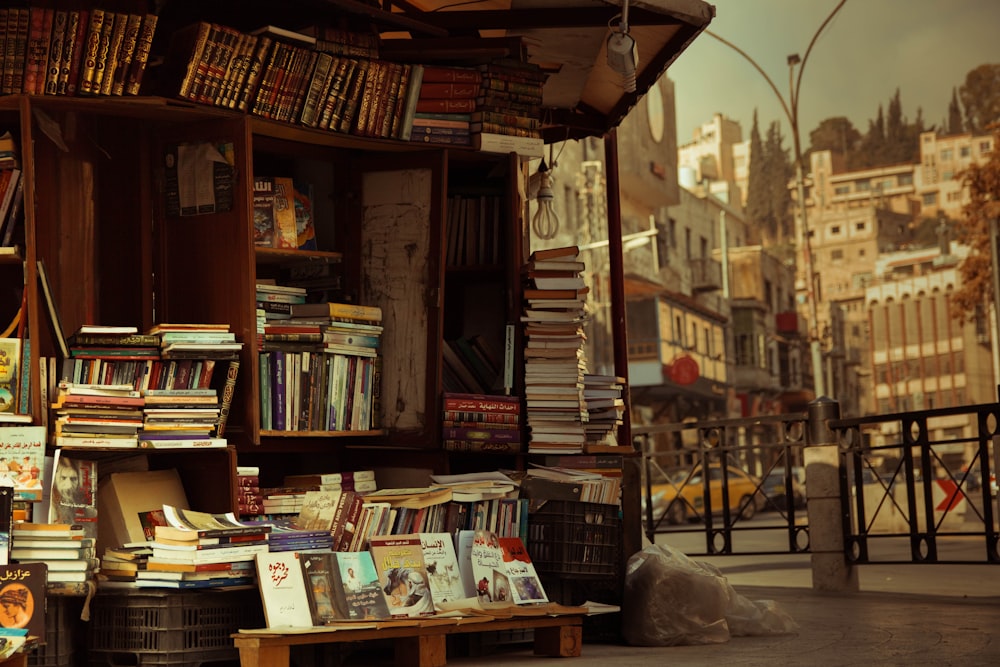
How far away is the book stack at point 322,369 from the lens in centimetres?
682

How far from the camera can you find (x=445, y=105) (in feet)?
24.7

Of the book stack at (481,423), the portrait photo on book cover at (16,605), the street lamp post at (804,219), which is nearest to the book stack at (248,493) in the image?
the book stack at (481,423)

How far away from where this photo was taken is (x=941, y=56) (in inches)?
5428

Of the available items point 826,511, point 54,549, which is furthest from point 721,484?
point 54,549

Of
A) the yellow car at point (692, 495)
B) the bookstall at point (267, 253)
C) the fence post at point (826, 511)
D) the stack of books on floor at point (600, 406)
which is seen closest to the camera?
the bookstall at point (267, 253)

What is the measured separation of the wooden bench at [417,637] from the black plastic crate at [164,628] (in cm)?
22

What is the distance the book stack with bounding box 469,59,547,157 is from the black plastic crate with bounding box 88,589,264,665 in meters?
3.02

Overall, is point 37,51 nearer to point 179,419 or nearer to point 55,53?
point 55,53

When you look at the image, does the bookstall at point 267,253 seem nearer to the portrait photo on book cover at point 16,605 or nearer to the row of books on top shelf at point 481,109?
the row of books on top shelf at point 481,109

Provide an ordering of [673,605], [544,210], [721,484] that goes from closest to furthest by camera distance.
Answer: [673,605], [544,210], [721,484]

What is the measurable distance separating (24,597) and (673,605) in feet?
11.6

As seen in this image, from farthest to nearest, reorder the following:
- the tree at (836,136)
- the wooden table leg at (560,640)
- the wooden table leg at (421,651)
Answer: the tree at (836,136)
the wooden table leg at (560,640)
the wooden table leg at (421,651)

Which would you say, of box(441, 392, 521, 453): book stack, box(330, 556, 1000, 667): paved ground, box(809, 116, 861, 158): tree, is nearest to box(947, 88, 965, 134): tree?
box(809, 116, 861, 158): tree

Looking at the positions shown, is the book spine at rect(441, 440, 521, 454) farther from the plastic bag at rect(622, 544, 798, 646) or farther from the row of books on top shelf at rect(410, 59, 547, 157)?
the row of books on top shelf at rect(410, 59, 547, 157)
